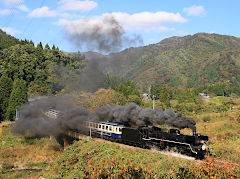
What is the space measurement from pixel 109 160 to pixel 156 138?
725cm

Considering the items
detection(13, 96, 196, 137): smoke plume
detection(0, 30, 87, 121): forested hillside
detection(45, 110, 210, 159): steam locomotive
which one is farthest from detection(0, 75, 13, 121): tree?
detection(45, 110, 210, 159): steam locomotive

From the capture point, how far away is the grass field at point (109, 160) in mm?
14958

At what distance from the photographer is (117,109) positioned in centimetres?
3447

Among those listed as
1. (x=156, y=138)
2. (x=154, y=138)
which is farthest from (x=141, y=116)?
(x=156, y=138)

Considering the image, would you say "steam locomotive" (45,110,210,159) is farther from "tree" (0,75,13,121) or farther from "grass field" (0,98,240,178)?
"tree" (0,75,13,121)

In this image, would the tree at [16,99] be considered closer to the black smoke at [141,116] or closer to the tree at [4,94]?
the tree at [4,94]

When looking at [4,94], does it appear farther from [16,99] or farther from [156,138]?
[156,138]

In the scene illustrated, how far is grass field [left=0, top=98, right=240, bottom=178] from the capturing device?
1496 cm

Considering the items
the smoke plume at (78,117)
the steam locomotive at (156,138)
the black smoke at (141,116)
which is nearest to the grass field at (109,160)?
the steam locomotive at (156,138)

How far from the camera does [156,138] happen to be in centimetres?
2394

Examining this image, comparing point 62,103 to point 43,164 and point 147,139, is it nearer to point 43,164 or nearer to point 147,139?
point 43,164

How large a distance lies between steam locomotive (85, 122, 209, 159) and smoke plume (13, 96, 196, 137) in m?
1.83

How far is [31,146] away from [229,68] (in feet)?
555

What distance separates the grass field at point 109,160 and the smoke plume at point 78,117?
9.98 ft
